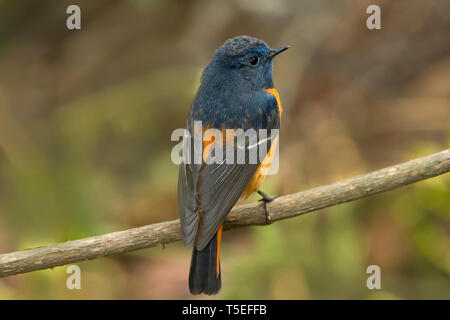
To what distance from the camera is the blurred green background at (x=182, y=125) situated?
464 cm

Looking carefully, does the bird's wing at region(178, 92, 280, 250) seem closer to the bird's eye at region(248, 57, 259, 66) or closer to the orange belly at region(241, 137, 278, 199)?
the orange belly at region(241, 137, 278, 199)

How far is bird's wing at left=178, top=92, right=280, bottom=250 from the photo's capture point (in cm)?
336

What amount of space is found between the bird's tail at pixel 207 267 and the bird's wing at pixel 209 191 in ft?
0.34

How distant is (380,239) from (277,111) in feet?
7.16

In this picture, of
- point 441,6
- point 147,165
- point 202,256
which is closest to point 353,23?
point 441,6

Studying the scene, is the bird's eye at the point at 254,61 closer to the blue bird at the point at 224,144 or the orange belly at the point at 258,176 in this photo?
the blue bird at the point at 224,144

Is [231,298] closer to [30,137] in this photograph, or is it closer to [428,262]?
[428,262]

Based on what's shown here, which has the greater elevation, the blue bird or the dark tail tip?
the blue bird

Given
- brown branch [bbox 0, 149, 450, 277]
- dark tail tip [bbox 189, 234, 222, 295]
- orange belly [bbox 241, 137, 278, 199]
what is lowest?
dark tail tip [bbox 189, 234, 222, 295]

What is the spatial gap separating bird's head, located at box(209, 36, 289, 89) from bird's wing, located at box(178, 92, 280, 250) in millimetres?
493

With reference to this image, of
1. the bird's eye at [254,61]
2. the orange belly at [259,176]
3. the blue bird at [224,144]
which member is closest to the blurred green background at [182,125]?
the orange belly at [259,176]

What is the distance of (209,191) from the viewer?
3484 millimetres

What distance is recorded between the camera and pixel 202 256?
3.47 meters

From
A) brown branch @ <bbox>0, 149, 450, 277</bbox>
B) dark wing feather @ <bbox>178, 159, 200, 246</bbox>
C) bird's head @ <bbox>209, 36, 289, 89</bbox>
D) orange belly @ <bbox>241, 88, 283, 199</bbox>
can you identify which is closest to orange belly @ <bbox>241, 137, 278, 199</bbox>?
orange belly @ <bbox>241, 88, 283, 199</bbox>
